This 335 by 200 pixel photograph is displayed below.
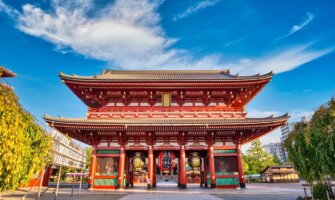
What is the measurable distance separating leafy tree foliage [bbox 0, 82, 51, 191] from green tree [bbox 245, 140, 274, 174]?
4088 cm

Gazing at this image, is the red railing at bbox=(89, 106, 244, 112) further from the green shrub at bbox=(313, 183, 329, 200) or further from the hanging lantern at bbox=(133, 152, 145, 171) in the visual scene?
the green shrub at bbox=(313, 183, 329, 200)

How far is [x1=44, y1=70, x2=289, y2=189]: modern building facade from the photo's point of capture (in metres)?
17.1

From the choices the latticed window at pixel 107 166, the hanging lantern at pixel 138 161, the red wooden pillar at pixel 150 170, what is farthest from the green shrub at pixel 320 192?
the latticed window at pixel 107 166

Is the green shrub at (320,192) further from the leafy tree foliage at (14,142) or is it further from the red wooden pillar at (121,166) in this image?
the red wooden pillar at (121,166)

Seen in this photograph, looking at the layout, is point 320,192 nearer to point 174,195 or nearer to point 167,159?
point 174,195

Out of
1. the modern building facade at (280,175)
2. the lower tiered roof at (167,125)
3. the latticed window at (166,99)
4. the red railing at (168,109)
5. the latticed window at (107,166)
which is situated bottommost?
the modern building facade at (280,175)

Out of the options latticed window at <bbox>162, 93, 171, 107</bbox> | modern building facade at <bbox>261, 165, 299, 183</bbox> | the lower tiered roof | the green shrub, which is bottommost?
modern building facade at <bbox>261, 165, 299, 183</bbox>

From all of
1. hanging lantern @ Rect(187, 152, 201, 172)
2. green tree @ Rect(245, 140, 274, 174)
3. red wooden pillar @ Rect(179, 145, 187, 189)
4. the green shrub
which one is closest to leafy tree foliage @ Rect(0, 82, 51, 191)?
the green shrub

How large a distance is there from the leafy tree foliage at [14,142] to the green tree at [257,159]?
40876mm

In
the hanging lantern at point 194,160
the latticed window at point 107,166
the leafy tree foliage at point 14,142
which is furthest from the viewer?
the hanging lantern at point 194,160

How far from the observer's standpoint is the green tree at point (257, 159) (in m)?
40.9

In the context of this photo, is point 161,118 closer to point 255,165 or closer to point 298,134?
point 298,134

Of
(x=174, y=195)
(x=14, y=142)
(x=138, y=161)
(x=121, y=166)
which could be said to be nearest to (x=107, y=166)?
(x=121, y=166)

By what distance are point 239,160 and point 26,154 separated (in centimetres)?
1610
